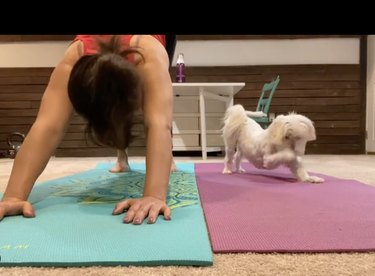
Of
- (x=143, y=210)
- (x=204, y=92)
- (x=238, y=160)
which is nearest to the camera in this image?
(x=143, y=210)

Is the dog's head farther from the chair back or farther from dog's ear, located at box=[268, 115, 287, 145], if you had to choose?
the chair back

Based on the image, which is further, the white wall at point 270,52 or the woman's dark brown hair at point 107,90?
the white wall at point 270,52

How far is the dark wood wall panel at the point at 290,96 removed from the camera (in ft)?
13.6

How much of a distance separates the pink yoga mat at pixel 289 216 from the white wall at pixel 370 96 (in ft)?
9.62

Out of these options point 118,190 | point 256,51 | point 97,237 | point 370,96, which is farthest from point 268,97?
point 97,237

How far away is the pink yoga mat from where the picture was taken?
691 millimetres

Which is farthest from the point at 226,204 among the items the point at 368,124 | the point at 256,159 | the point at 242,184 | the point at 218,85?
the point at 368,124

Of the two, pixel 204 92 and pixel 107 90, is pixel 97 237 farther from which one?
pixel 204 92

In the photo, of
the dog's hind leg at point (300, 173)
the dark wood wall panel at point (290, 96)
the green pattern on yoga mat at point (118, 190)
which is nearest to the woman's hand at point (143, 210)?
the green pattern on yoga mat at point (118, 190)

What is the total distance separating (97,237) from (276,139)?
1145 mm

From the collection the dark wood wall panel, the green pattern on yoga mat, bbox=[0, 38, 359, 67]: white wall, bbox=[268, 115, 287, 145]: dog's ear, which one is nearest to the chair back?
the dark wood wall panel

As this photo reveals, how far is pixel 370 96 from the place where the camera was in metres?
4.12

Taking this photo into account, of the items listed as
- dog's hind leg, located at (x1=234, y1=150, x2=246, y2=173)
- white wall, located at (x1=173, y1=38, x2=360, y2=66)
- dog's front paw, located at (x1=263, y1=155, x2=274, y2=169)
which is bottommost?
dog's hind leg, located at (x1=234, y1=150, x2=246, y2=173)

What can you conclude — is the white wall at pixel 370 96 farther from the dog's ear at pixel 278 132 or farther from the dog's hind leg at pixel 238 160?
the dog's ear at pixel 278 132
